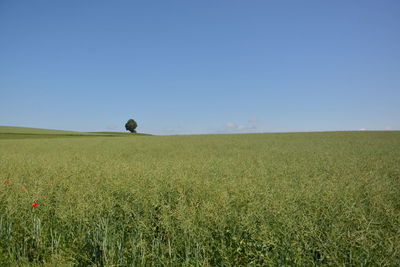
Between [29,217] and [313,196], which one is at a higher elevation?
[313,196]

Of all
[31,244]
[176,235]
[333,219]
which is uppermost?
[333,219]

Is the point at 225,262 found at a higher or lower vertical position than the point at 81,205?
lower

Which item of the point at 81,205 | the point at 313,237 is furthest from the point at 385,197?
the point at 81,205

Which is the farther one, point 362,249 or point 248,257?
point 248,257

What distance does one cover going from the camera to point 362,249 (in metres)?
2.73

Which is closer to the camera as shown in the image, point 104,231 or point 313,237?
point 313,237

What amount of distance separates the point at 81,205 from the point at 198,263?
2192 mm

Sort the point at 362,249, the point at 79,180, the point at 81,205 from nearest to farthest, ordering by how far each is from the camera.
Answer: the point at 362,249
the point at 81,205
the point at 79,180

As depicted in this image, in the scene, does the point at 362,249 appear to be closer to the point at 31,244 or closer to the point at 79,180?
the point at 31,244

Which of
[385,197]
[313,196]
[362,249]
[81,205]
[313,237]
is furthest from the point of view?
[385,197]

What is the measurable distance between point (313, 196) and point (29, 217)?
5.00 metres

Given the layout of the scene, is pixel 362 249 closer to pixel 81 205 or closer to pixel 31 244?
pixel 81 205

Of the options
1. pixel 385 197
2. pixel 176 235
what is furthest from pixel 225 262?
pixel 385 197

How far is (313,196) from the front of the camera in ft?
15.2
